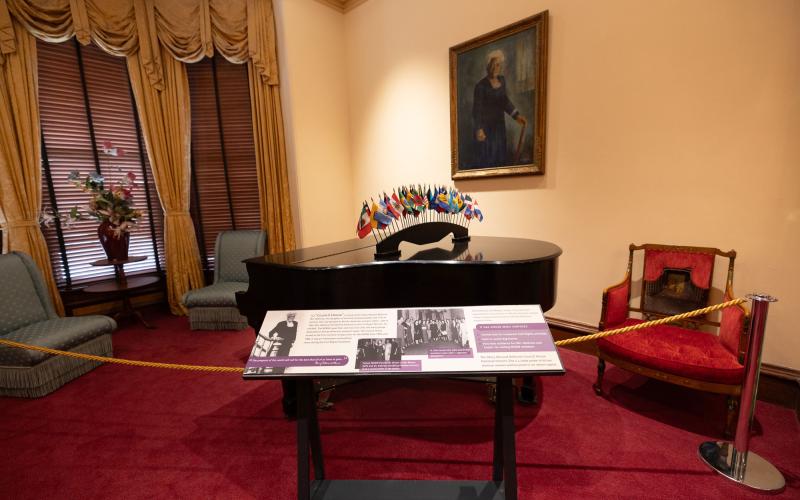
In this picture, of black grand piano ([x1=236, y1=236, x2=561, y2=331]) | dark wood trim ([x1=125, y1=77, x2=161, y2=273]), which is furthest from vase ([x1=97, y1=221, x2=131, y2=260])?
black grand piano ([x1=236, y1=236, x2=561, y2=331])

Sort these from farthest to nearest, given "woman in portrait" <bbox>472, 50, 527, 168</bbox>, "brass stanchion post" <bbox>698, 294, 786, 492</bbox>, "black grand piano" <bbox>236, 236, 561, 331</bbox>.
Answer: "woman in portrait" <bbox>472, 50, 527, 168</bbox>
"black grand piano" <bbox>236, 236, 561, 331</bbox>
"brass stanchion post" <bbox>698, 294, 786, 492</bbox>

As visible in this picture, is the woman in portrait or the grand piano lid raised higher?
the woman in portrait

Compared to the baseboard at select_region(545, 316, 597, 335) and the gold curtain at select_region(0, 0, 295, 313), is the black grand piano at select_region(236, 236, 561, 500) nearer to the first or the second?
the baseboard at select_region(545, 316, 597, 335)

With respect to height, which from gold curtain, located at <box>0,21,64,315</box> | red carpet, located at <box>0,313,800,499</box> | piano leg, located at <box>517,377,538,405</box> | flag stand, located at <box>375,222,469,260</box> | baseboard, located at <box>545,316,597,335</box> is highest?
gold curtain, located at <box>0,21,64,315</box>

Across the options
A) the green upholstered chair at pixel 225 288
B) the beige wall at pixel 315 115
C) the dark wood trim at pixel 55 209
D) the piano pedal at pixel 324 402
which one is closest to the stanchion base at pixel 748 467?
the piano pedal at pixel 324 402

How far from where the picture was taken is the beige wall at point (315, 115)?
13.2ft

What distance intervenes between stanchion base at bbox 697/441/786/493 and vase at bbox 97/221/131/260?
483cm

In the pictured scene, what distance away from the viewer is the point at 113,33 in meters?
3.60

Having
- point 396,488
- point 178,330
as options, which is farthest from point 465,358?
point 178,330

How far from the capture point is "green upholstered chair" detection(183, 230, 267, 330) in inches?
143

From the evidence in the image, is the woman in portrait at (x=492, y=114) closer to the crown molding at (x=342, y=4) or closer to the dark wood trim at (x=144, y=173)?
the crown molding at (x=342, y=4)

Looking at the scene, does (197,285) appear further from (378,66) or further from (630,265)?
(630,265)

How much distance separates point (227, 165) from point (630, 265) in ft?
14.2

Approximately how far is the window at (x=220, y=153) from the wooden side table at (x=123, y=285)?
81 cm
